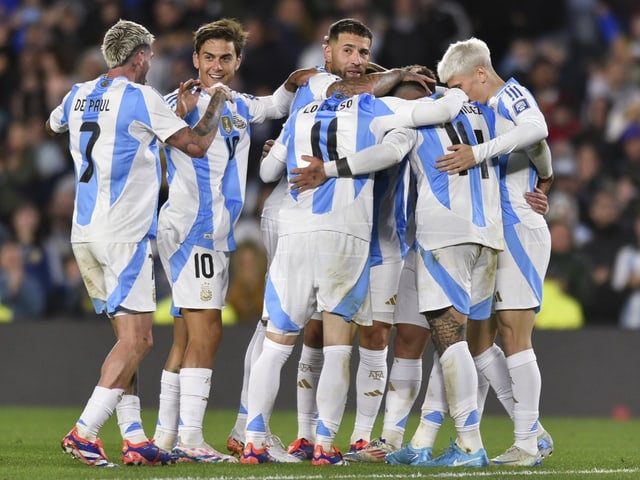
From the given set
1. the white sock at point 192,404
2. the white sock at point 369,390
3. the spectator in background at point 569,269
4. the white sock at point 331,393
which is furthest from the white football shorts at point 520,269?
the spectator in background at point 569,269

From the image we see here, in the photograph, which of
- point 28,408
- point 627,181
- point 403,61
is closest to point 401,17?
point 403,61

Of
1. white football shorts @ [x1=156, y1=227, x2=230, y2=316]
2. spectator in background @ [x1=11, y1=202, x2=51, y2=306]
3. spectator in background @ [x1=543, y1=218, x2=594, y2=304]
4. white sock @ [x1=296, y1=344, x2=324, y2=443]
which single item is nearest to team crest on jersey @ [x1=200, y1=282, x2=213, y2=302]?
white football shorts @ [x1=156, y1=227, x2=230, y2=316]

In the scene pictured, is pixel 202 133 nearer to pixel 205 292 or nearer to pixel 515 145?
pixel 205 292

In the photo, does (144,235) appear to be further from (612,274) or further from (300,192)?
(612,274)

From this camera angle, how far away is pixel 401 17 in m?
14.9

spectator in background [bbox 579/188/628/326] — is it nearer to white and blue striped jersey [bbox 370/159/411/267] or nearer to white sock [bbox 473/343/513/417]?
white sock [bbox 473/343/513/417]

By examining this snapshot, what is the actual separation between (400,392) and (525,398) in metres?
0.78

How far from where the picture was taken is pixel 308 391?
7.41 meters

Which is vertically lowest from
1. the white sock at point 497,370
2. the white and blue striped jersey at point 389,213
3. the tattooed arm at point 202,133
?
the white sock at point 497,370

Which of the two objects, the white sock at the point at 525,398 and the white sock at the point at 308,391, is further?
the white sock at the point at 308,391

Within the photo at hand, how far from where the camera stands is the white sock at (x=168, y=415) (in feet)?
24.1

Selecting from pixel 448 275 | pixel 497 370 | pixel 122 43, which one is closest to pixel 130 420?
pixel 448 275

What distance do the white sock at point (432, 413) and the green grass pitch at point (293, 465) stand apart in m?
0.34

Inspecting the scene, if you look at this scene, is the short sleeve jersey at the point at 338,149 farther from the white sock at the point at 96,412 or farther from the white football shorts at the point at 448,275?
the white sock at the point at 96,412
